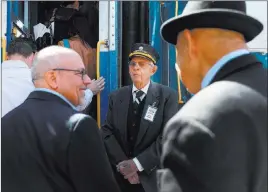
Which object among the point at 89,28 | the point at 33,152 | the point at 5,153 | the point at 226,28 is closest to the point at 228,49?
the point at 226,28

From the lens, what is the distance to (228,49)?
1.45 metres

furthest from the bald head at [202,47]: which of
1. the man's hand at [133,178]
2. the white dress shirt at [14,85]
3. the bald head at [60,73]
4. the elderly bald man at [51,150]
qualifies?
the man's hand at [133,178]

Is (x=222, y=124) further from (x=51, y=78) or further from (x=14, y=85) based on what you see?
(x=14, y=85)

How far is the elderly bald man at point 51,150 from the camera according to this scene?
75.9 inches

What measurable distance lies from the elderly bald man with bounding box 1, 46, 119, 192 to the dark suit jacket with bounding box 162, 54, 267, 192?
2.25ft

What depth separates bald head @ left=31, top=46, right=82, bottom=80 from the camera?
2.18m

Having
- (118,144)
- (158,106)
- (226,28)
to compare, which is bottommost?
(118,144)

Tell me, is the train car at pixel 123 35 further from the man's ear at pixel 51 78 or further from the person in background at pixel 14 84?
the man's ear at pixel 51 78

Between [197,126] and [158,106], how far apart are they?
84.8 inches

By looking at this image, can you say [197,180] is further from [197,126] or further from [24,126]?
[24,126]

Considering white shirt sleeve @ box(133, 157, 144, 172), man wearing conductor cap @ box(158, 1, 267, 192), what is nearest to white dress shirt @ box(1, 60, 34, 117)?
white shirt sleeve @ box(133, 157, 144, 172)

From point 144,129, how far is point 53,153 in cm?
149

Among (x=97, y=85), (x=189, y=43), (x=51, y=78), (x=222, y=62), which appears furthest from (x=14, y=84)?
(x=222, y=62)

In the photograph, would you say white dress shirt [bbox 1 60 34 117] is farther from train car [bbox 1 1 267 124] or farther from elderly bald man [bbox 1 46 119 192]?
elderly bald man [bbox 1 46 119 192]
